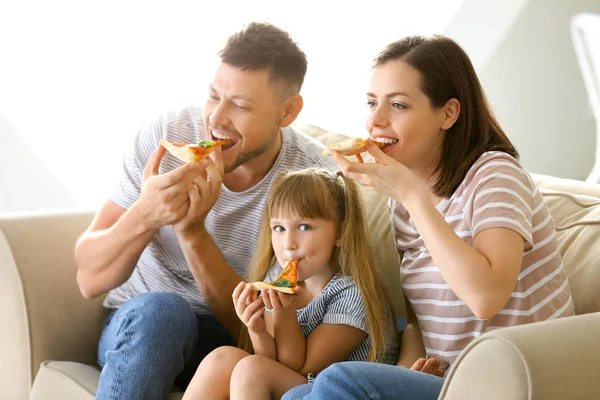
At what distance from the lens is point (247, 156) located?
226cm

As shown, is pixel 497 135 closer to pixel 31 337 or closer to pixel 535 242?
pixel 535 242

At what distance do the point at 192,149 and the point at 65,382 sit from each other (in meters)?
0.73

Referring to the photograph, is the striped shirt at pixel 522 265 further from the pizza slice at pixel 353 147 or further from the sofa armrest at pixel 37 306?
the sofa armrest at pixel 37 306

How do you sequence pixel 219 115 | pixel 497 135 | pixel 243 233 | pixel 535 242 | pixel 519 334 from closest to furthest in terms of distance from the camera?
1. pixel 519 334
2. pixel 535 242
3. pixel 497 135
4. pixel 219 115
5. pixel 243 233

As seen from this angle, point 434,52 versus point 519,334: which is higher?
point 434,52

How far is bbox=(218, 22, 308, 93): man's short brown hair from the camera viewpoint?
2.21 meters

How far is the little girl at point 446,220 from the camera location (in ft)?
5.21

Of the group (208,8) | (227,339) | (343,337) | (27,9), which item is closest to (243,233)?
(227,339)

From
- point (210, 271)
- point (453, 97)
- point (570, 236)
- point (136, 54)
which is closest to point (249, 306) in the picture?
point (210, 271)

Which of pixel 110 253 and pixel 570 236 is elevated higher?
pixel 570 236

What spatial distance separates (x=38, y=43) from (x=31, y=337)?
221cm

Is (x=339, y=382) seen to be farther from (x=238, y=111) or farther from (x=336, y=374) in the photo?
(x=238, y=111)

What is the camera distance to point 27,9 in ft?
13.1

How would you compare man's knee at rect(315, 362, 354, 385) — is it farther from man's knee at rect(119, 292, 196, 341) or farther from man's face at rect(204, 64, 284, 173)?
man's face at rect(204, 64, 284, 173)
